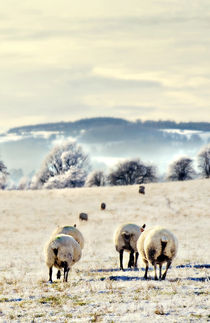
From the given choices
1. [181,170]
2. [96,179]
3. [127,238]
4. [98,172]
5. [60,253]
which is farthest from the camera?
[98,172]

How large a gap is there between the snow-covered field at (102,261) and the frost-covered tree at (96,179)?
44.3 m

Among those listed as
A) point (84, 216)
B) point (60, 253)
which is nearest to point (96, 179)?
point (84, 216)

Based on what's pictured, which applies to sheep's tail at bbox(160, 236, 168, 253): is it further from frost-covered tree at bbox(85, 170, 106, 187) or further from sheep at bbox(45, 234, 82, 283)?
frost-covered tree at bbox(85, 170, 106, 187)

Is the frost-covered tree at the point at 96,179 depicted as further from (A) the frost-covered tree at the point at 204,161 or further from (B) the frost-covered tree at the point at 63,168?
(A) the frost-covered tree at the point at 204,161

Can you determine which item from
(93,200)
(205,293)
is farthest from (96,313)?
(93,200)

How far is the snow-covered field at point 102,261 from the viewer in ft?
35.9

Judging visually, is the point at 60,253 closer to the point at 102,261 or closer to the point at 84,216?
the point at 102,261

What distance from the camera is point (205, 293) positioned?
12.4 metres

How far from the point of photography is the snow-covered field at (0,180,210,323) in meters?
11.0

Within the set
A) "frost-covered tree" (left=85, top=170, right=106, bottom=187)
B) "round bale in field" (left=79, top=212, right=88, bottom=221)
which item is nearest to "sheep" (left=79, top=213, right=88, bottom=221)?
"round bale in field" (left=79, top=212, right=88, bottom=221)

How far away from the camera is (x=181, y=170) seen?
109250 millimetres

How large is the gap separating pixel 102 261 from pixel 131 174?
3261 inches

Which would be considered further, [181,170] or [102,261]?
[181,170]

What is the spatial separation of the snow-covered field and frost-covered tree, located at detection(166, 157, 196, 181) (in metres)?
44.3
